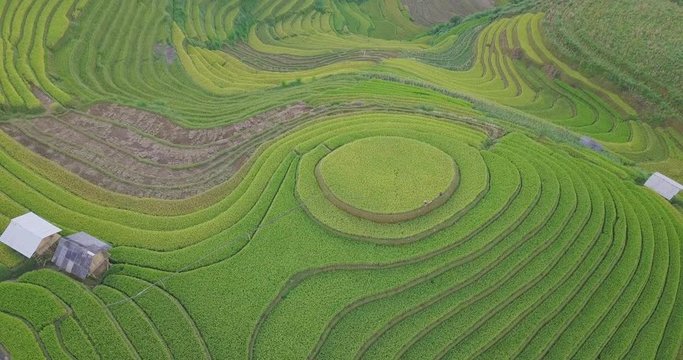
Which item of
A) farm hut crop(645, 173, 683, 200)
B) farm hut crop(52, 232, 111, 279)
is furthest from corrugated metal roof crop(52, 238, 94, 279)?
farm hut crop(645, 173, 683, 200)

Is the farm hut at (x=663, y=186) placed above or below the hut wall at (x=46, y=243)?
above

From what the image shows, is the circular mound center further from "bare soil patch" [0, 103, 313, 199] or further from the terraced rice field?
"bare soil patch" [0, 103, 313, 199]

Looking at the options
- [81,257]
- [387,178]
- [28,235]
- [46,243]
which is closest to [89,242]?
[81,257]

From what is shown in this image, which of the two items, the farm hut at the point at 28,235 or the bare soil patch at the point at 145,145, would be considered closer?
the farm hut at the point at 28,235

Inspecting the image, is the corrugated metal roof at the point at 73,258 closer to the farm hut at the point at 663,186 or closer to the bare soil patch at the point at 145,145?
the bare soil patch at the point at 145,145

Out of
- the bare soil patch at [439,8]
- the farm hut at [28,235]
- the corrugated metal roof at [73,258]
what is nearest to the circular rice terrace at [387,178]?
the corrugated metal roof at [73,258]

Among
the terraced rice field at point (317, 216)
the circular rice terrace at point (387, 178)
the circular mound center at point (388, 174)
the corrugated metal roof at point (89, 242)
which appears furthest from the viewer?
the circular mound center at point (388, 174)

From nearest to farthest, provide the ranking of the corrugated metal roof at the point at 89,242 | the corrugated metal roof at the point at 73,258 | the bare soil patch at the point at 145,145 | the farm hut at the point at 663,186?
the corrugated metal roof at the point at 73,258
the corrugated metal roof at the point at 89,242
the bare soil patch at the point at 145,145
the farm hut at the point at 663,186
